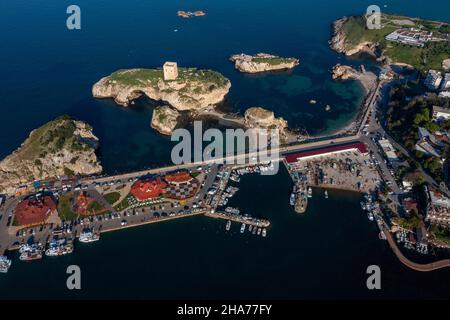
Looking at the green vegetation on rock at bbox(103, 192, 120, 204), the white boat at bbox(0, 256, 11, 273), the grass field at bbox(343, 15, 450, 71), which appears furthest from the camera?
the grass field at bbox(343, 15, 450, 71)

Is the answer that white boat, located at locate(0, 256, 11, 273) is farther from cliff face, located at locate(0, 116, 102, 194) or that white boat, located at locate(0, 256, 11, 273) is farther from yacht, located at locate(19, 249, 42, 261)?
cliff face, located at locate(0, 116, 102, 194)

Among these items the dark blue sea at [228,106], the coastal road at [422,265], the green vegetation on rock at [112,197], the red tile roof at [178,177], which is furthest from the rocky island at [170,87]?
the coastal road at [422,265]

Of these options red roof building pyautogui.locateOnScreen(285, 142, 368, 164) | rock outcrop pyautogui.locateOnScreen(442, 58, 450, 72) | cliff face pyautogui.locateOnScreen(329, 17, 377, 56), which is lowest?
red roof building pyautogui.locateOnScreen(285, 142, 368, 164)

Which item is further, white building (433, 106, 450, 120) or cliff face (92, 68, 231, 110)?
cliff face (92, 68, 231, 110)

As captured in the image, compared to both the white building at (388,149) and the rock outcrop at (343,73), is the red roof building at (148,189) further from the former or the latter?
the rock outcrop at (343,73)

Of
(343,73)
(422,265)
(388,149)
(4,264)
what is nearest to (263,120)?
(388,149)

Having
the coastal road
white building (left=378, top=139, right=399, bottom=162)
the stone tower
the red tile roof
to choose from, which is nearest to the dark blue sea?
the coastal road
